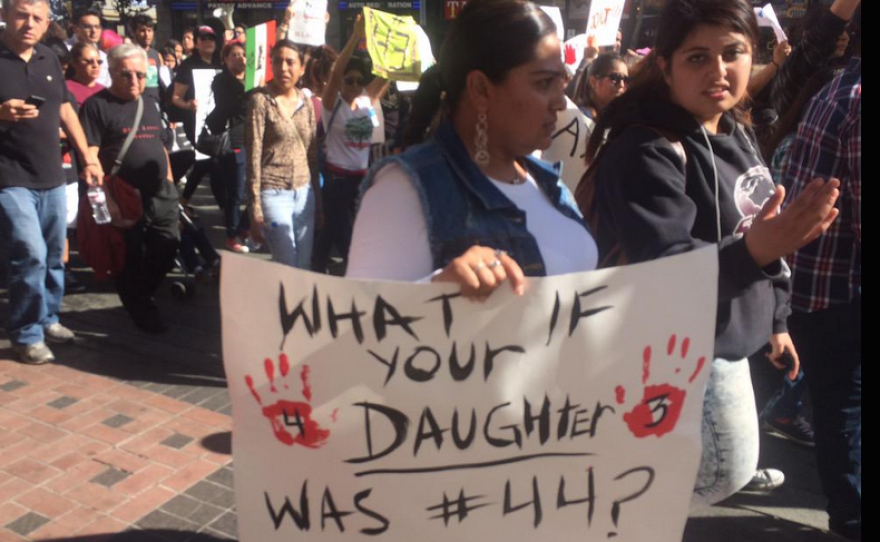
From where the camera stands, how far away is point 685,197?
212cm

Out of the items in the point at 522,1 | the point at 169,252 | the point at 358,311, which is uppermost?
the point at 522,1

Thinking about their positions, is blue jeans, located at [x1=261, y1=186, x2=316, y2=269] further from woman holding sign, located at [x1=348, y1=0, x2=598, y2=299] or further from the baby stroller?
woman holding sign, located at [x1=348, y1=0, x2=598, y2=299]

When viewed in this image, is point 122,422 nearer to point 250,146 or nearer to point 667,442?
point 250,146

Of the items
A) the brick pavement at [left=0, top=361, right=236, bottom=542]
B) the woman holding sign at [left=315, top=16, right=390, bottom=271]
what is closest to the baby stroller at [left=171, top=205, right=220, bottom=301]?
the woman holding sign at [left=315, top=16, right=390, bottom=271]

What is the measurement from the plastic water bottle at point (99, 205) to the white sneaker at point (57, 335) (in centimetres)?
67

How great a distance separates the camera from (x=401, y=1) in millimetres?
19031

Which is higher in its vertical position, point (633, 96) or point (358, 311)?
point (633, 96)

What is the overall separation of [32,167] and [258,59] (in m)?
1.64

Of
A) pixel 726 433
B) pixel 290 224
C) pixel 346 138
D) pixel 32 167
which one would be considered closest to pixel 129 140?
pixel 32 167

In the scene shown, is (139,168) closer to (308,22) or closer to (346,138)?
(346,138)

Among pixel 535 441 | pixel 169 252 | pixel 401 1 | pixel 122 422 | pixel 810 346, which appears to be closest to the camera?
pixel 535 441

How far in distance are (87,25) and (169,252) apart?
347 centimetres

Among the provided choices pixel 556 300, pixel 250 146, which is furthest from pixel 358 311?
pixel 250 146
